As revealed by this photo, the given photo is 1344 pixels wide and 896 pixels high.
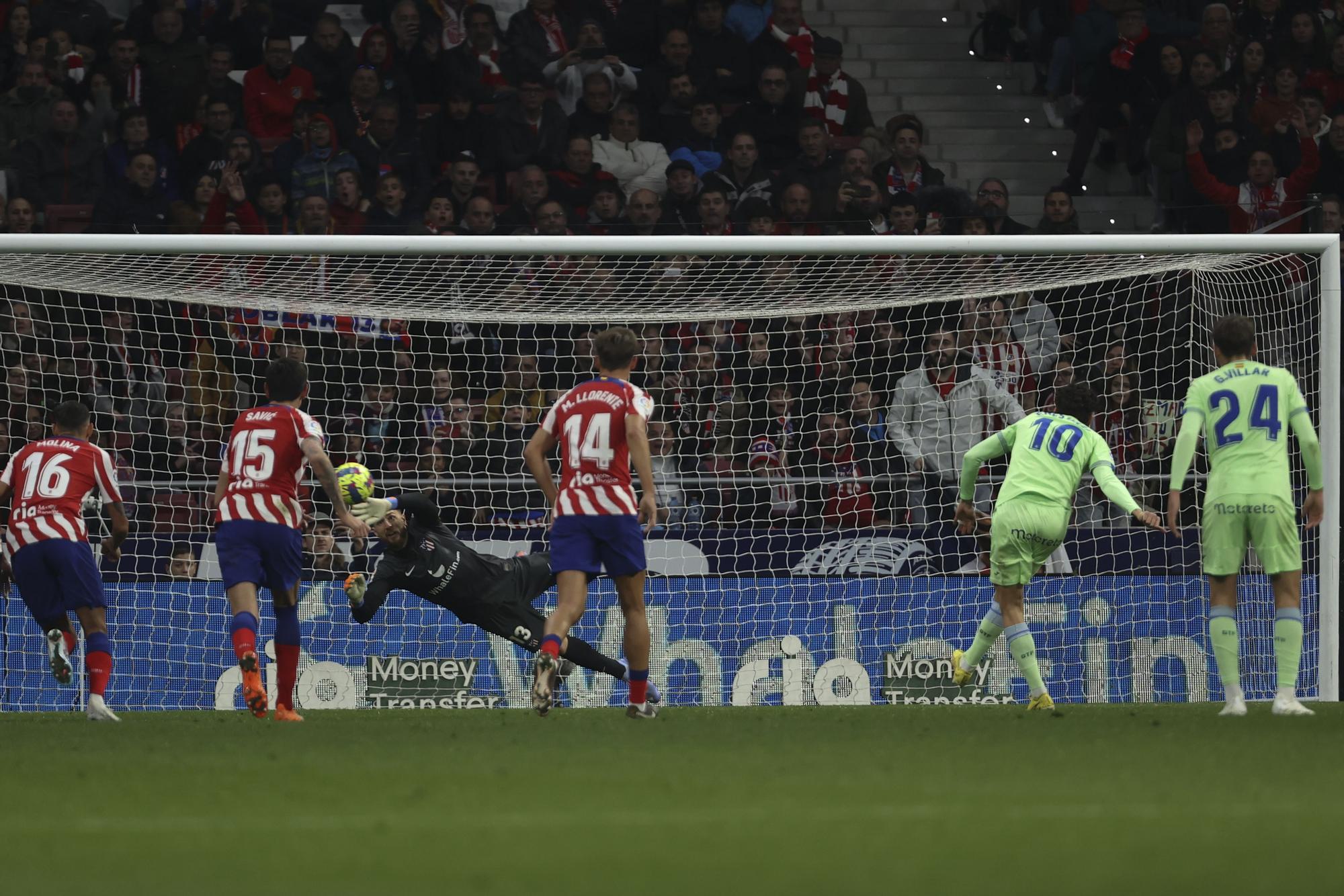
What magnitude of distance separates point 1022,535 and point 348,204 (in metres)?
6.80

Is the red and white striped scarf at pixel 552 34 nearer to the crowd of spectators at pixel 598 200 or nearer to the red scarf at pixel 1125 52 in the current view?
the crowd of spectators at pixel 598 200

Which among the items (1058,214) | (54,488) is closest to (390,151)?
(1058,214)

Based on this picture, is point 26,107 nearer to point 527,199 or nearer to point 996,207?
point 527,199

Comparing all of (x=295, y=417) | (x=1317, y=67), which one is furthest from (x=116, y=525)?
(x=1317, y=67)

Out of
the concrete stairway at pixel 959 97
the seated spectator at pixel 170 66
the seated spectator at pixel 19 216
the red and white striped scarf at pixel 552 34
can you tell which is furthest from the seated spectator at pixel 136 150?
the concrete stairway at pixel 959 97

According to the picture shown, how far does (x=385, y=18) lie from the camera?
630 inches

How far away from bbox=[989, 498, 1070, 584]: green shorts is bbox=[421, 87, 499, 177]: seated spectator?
705cm

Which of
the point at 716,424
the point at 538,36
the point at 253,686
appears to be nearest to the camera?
the point at 253,686

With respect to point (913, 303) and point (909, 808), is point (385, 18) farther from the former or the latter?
point (909, 808)

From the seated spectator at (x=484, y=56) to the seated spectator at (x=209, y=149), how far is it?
77.3 inches

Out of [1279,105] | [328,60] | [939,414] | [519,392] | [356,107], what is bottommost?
[939,414]

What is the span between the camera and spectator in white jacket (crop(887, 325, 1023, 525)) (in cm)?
1127

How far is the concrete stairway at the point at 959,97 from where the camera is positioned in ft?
54.2

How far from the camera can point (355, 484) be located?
9461 millimetres
